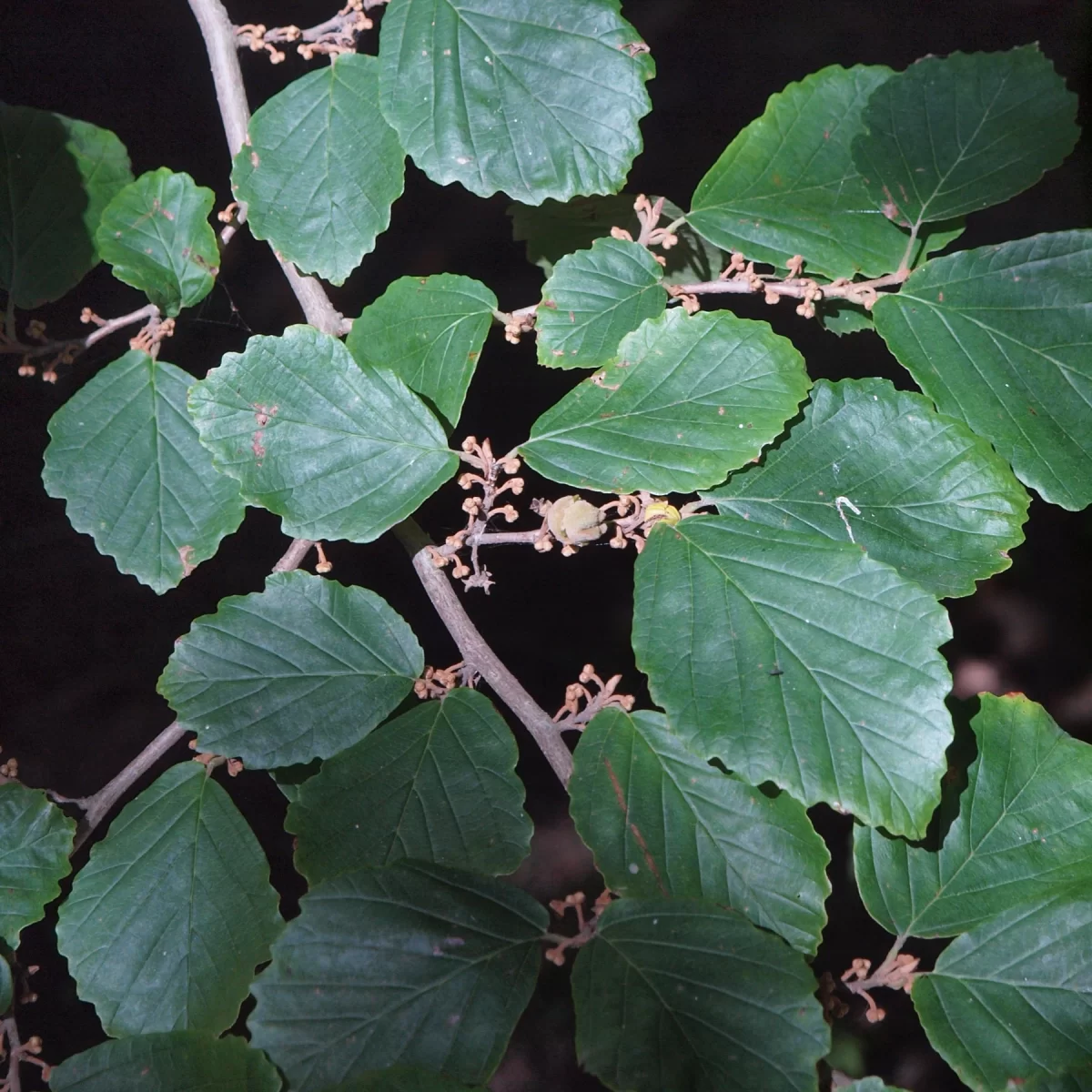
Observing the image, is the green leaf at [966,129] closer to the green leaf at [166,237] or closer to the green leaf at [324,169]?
the green leaf at [324,169]

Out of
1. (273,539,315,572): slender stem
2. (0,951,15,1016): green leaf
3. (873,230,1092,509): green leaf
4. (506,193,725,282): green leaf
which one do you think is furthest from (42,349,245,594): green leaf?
(873,230,1092,509): green leaf

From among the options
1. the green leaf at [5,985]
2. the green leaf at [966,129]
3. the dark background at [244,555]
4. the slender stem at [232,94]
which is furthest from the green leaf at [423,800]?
the dark background at [244,555]

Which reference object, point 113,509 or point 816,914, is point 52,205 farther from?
point 816,914

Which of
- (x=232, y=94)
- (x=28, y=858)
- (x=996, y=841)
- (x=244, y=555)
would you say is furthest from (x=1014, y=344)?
(x=244, y=555)

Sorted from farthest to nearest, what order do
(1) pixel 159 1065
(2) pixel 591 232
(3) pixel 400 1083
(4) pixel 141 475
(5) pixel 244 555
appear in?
(5) pixel 244 555
(2) pixel 591 232
(4) pixel 141 475
(1) pixel 159 1065
(3) pixel 400 1083

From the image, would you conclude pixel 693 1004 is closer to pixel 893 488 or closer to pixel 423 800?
A: pixel 423 800

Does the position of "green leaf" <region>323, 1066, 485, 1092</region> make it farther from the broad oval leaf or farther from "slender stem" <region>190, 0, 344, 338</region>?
"slender stem" <region>190, 0, 344, 338</region>
